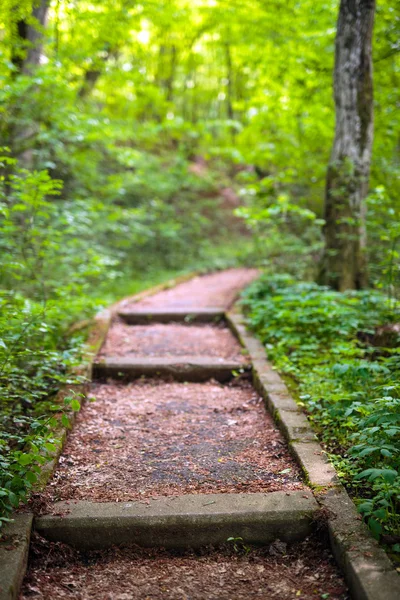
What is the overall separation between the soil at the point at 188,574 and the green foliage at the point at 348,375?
0.38 m

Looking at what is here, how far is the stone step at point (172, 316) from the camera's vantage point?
6.84 m

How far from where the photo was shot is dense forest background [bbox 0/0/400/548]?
401cm

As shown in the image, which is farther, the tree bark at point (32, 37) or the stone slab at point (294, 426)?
the tree bark at point (32, 37)

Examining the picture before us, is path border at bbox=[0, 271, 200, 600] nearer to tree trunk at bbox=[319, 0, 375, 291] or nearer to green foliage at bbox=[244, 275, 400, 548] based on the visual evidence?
green foliage at bbox=[244, 275, 400, 548]

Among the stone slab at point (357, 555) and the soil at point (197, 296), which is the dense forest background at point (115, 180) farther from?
the soil at point (197, 296)

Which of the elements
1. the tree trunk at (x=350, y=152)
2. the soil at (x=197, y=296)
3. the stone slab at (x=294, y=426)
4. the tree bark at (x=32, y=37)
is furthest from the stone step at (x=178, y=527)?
the tree bark at (x=32, y=37)

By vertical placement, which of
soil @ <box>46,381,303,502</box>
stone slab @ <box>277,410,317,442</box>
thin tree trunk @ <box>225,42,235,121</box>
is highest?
thin tree trunk @ <box>225,42,235,121</box>

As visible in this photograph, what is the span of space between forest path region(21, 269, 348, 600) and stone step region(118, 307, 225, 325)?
2.62 m

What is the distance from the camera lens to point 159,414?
3797mm

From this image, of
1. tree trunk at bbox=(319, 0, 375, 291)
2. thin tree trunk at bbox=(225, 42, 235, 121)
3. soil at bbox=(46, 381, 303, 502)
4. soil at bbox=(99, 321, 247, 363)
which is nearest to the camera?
soil at bbox=(46, 381, 303, 502)

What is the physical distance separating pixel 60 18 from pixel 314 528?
8806mm

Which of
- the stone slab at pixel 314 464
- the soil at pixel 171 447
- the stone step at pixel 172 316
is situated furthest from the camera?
the stone step at pixel 172 316

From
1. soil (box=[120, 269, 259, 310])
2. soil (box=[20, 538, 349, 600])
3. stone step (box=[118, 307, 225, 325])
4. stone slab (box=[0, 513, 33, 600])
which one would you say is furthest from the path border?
soil (box=[120, 269, 259, 310])

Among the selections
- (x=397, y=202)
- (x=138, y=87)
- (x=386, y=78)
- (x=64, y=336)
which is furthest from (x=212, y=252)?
(x=64, y=336)
